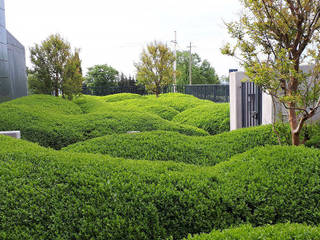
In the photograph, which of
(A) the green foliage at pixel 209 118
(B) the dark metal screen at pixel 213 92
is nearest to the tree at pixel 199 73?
(B) the dark metal screen at pixel 213 92

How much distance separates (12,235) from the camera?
2678 millimetres

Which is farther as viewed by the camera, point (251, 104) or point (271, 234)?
point (251, 104)

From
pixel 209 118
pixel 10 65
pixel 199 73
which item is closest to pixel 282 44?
pixel 209 118

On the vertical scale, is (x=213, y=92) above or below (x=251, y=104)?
above

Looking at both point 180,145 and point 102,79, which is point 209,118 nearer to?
point 180,145

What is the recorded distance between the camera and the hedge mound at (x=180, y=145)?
4945 mm

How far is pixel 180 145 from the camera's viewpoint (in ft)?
17.5

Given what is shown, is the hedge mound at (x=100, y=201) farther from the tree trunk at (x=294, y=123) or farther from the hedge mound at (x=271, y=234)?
the tree trunk at (x=294, y=123)

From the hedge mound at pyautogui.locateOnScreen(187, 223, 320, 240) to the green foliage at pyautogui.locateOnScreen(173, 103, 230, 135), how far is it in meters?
6.36

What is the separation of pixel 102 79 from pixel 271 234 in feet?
100

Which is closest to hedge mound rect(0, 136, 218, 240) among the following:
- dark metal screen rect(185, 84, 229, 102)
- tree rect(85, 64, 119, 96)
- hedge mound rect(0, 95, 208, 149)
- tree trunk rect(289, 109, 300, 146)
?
tree trunk rect(289, 109, 300, 146)

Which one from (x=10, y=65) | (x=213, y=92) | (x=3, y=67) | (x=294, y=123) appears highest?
(x=10, y=65)

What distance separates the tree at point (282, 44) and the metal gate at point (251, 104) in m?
2.63

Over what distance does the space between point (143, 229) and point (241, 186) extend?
1324mm
